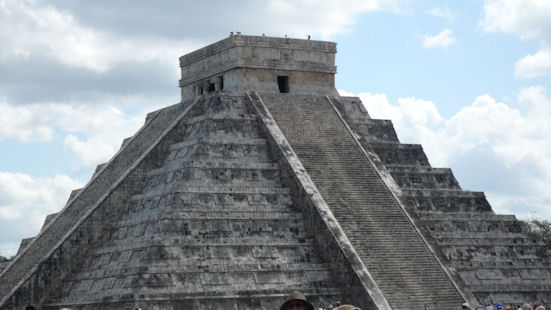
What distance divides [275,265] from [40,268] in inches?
252

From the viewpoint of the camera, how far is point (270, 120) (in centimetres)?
3028

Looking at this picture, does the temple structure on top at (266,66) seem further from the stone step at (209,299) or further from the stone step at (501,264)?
the stone step at (209,299)

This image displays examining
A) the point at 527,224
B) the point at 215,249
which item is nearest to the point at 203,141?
the point at 215,249

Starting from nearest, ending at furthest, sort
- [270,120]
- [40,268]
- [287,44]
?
1. [40,268]
2. [270,120]
3. [287,44]

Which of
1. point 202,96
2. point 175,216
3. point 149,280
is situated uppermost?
point 202,96

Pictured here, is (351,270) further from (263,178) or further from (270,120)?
(270,120)

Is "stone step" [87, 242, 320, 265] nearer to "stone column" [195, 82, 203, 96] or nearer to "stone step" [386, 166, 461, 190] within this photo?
"stone step" [386, 166, 461, 190]

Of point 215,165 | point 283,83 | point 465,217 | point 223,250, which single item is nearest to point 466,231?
point 465,217

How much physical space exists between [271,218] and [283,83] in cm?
748

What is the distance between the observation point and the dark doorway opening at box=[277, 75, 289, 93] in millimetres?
32719

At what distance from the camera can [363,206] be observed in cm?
2797

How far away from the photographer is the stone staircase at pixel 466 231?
93.2 ft

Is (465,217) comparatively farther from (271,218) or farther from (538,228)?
(538,228)

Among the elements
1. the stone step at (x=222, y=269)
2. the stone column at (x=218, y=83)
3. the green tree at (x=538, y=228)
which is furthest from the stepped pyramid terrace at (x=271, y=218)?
the green tree at (x=538, y=228)
